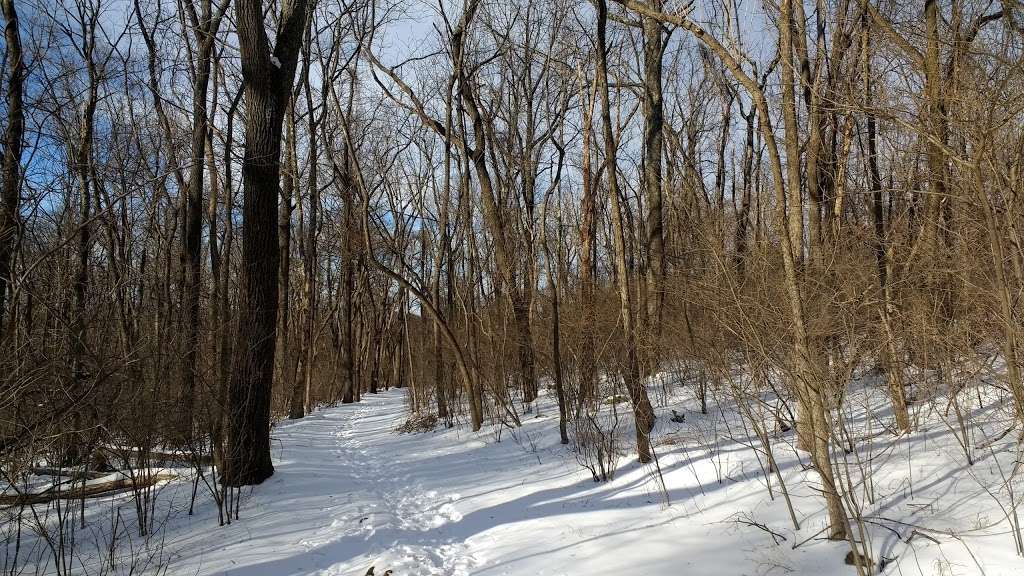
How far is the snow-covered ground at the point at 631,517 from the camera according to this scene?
399 centimetres

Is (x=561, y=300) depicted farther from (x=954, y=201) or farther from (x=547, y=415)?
(x=954, y=201)

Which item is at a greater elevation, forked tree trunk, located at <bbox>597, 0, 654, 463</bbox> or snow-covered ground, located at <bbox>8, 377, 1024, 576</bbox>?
forked tree trunk, located at <bbox>597, 0, 654, 463</bbox>

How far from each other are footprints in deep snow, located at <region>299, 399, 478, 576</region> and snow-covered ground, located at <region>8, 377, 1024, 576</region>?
0.03 meters

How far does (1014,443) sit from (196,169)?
12.4 meters

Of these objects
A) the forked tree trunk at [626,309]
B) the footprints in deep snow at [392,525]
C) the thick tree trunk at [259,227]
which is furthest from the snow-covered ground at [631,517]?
the thick tree trunk at [259,227]

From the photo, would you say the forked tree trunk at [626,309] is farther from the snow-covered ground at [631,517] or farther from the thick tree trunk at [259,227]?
the thick tree trunk at [259,227]

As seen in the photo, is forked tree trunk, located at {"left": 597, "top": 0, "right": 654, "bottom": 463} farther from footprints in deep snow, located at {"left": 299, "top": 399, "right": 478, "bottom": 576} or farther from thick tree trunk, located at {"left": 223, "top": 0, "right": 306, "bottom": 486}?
thick tree trunk, located at {"left": 223, "top": 0, "right": 306, "bottom": 486}

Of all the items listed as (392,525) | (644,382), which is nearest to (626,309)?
(644,382)

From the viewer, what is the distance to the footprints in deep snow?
4969 millimetres

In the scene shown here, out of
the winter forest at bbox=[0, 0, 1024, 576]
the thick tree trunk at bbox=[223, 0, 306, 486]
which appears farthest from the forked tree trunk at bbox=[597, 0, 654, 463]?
the thick tree trunk at bbox=[223, 0, 306, 486]

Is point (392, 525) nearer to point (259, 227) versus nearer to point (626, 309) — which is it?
point (626, 309)

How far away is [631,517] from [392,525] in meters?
2.41

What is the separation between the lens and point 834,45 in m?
7.71

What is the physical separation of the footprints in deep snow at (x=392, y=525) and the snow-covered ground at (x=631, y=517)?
26 mm
